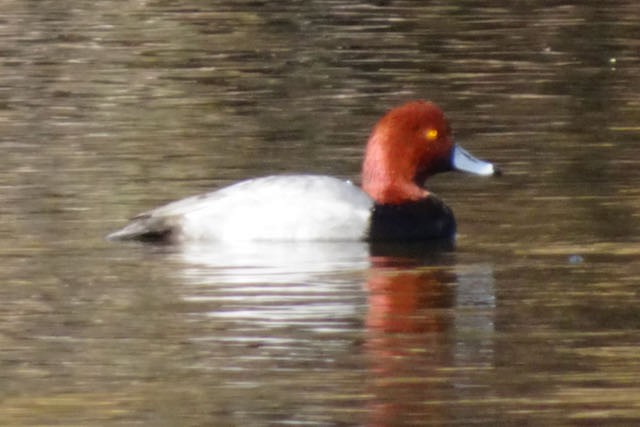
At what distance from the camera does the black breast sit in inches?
393

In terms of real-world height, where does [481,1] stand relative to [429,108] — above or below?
below

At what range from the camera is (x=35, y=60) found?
17.9 m

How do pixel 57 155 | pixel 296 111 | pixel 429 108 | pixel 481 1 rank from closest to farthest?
pixel 429 108 → pixel 57 155 → pixel 296 111 → pixel 481 1

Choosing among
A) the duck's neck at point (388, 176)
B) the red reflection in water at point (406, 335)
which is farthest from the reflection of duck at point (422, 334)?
the duck's neck at point (388, 176)

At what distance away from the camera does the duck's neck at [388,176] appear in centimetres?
1023

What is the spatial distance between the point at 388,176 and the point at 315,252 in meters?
0.73

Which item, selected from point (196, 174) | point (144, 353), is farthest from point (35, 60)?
point (144, 353)

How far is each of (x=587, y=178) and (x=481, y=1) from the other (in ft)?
34.8

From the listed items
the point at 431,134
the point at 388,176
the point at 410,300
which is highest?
the point at 431,134

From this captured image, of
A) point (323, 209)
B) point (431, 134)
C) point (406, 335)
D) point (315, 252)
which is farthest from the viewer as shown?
point (431, 134)

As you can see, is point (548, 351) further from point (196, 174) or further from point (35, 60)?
point (35, 60)

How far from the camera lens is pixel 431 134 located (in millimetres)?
10383

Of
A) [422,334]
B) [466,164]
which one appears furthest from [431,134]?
[422,334]

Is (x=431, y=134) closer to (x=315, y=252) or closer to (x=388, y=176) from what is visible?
(x=388, y=176)
